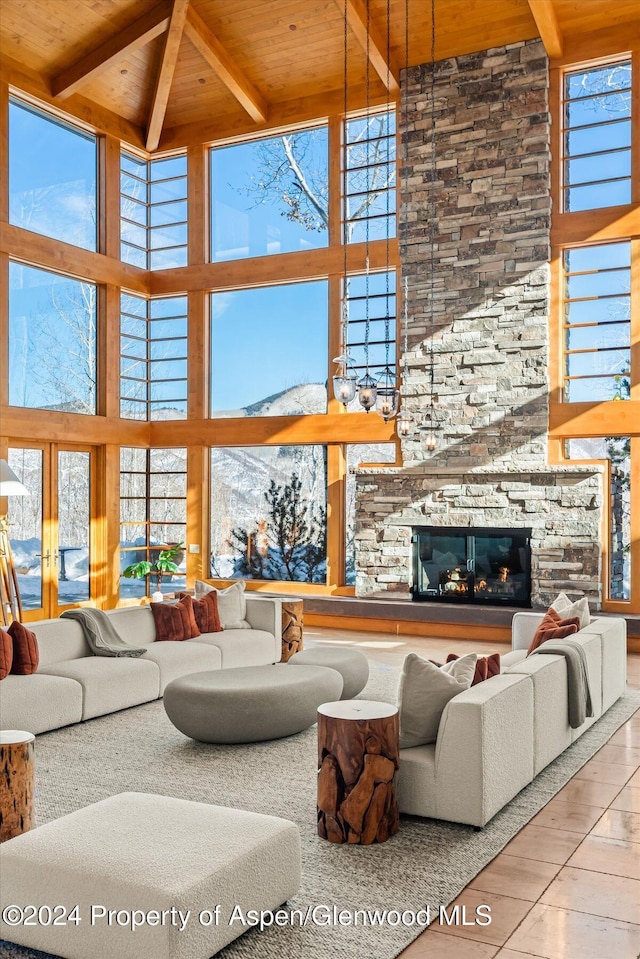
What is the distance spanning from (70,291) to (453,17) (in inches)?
224

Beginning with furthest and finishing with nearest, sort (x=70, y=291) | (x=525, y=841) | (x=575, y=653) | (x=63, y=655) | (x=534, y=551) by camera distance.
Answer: (x=70, y=291) → (x=534, y=551) → (x=63, y=655) → (x=575, y=653) → (x=525, y=841)

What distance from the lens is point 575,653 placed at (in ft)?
17.7

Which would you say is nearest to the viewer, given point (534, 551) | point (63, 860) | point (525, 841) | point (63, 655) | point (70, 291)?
point (63, 860)

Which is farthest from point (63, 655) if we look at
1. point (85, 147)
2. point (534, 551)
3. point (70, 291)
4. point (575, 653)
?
point (85, 147)

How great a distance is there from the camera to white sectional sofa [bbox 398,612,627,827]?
407 centimetres

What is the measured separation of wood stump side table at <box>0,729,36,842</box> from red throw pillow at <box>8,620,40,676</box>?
2.38 meters

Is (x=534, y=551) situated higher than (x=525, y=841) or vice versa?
(x=534, y=551)

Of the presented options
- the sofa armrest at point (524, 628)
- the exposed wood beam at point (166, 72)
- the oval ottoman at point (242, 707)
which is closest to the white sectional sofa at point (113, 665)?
the oval ottoman at point (242, 707)

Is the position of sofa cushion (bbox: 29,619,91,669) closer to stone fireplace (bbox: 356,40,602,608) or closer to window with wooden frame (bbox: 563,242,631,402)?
stone fireplace (bbox: 356,40,602,608)

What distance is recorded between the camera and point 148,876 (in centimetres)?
276

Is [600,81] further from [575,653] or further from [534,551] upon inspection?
[575,653]

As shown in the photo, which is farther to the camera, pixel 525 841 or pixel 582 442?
pixel 582 442

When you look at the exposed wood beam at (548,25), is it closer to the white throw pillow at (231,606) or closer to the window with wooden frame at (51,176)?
the window with wooden frame at (51,176)

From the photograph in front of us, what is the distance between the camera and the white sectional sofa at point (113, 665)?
18.7 ft
